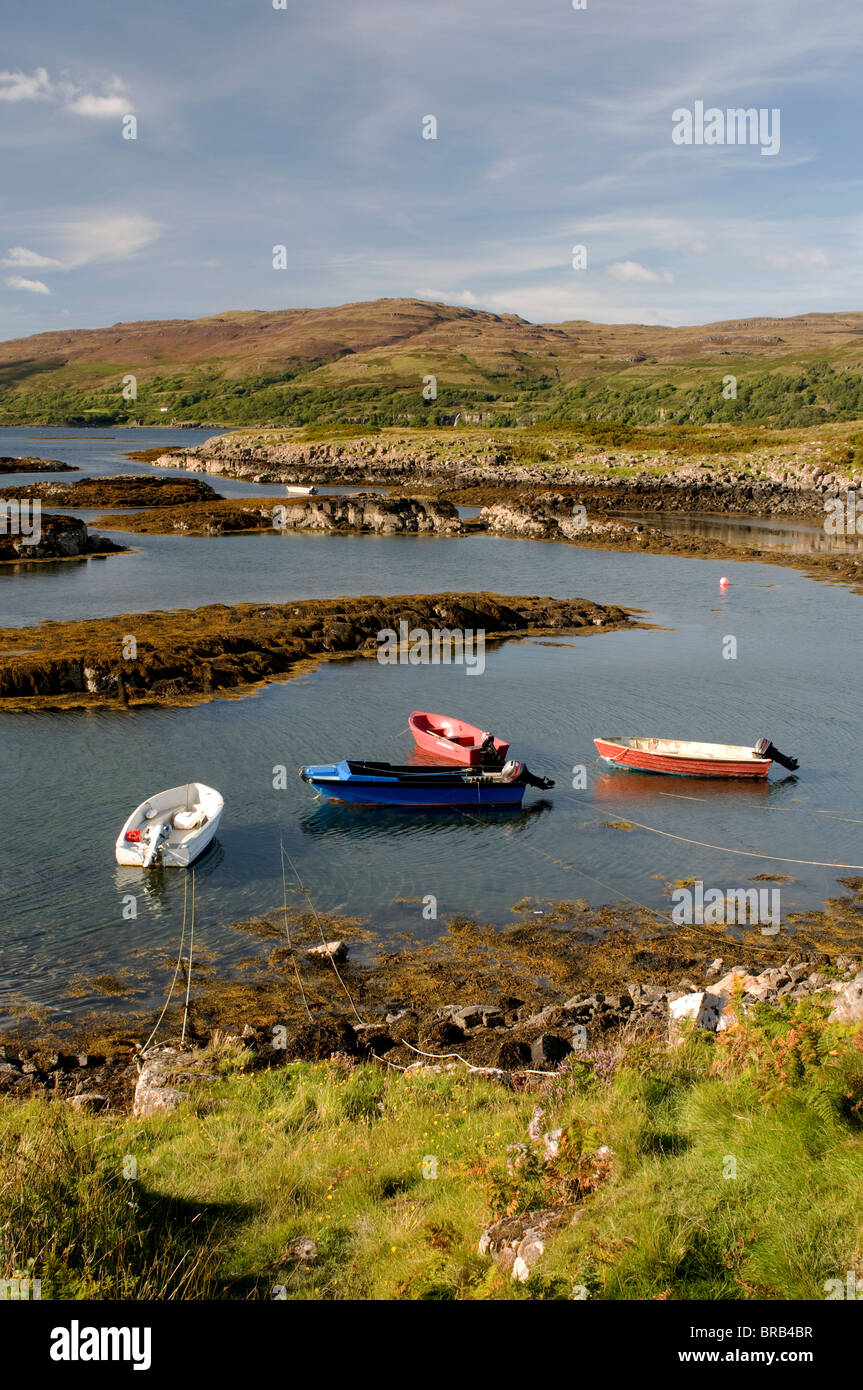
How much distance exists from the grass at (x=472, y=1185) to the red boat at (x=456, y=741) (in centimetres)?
1667

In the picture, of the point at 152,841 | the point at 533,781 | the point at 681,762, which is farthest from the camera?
the point at 681,762

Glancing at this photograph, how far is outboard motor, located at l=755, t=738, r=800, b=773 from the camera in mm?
29078

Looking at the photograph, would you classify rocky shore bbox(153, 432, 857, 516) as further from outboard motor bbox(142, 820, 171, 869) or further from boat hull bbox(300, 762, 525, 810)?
outboard motor bbox(142, 820, 171, 869)

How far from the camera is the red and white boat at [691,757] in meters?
29.2

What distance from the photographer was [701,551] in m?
75.6

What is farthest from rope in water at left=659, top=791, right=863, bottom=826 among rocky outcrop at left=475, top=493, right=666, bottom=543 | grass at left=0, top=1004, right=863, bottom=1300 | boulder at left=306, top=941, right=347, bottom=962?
rocky outcrop at left=475, top=493, right=666, bottom=543

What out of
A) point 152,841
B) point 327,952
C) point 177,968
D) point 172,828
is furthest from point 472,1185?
point 172,828

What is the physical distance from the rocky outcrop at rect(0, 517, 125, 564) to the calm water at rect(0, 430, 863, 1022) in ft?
48.1

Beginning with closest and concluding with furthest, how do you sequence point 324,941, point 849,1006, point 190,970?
point 849,1006 → point 190,970 → point 324,941

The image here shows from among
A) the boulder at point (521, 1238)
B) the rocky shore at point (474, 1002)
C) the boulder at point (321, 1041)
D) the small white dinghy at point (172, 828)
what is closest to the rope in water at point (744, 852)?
the rocky shore at point (474, 1002)

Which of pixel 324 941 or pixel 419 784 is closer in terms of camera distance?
pixel 324 941

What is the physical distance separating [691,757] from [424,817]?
8.76 metres

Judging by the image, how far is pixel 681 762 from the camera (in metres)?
29.7

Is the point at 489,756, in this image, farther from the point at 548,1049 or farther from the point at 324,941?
the point at 548,1049
